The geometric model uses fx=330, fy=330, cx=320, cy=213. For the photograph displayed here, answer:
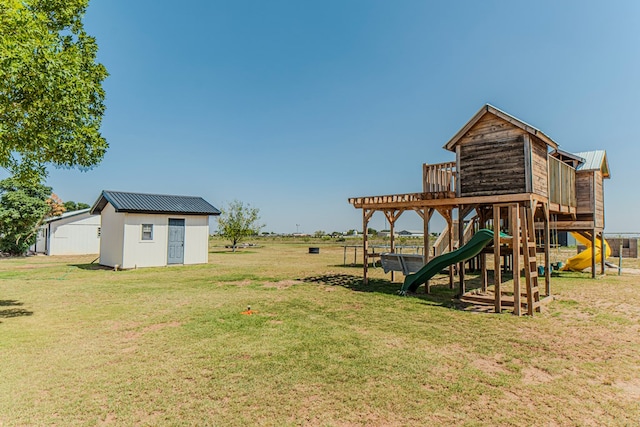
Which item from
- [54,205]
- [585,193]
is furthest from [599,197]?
[54,205]

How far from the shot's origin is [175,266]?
19.5m

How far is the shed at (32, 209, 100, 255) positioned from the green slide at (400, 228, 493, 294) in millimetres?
29919

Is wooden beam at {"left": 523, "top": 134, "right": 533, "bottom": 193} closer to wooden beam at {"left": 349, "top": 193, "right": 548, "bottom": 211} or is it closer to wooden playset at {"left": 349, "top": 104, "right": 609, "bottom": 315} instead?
wooden playset at {"left": 349, "top": 104, "right": 609, "bottom": 315}

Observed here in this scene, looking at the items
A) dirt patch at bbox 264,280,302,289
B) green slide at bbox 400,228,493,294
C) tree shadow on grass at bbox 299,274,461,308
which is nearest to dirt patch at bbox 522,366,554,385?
tree shadow on grass at bbox 299,274,461,308

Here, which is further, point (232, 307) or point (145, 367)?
point (232, 307)

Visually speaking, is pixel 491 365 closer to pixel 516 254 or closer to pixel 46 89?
pixel 516 254

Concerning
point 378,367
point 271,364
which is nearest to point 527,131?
point 378,367

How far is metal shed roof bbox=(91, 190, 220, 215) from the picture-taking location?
60.8ft

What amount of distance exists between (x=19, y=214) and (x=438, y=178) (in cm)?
3176

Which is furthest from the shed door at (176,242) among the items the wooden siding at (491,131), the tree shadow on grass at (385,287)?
the wooden siding at (491,131)

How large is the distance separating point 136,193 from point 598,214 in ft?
85.0

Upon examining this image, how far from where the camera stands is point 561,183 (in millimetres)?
12898

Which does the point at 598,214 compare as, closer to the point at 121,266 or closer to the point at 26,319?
the point at 26,319

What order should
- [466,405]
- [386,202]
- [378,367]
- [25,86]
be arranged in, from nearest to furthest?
[466,405] < [378,367] < [25,86] < [386,202]
